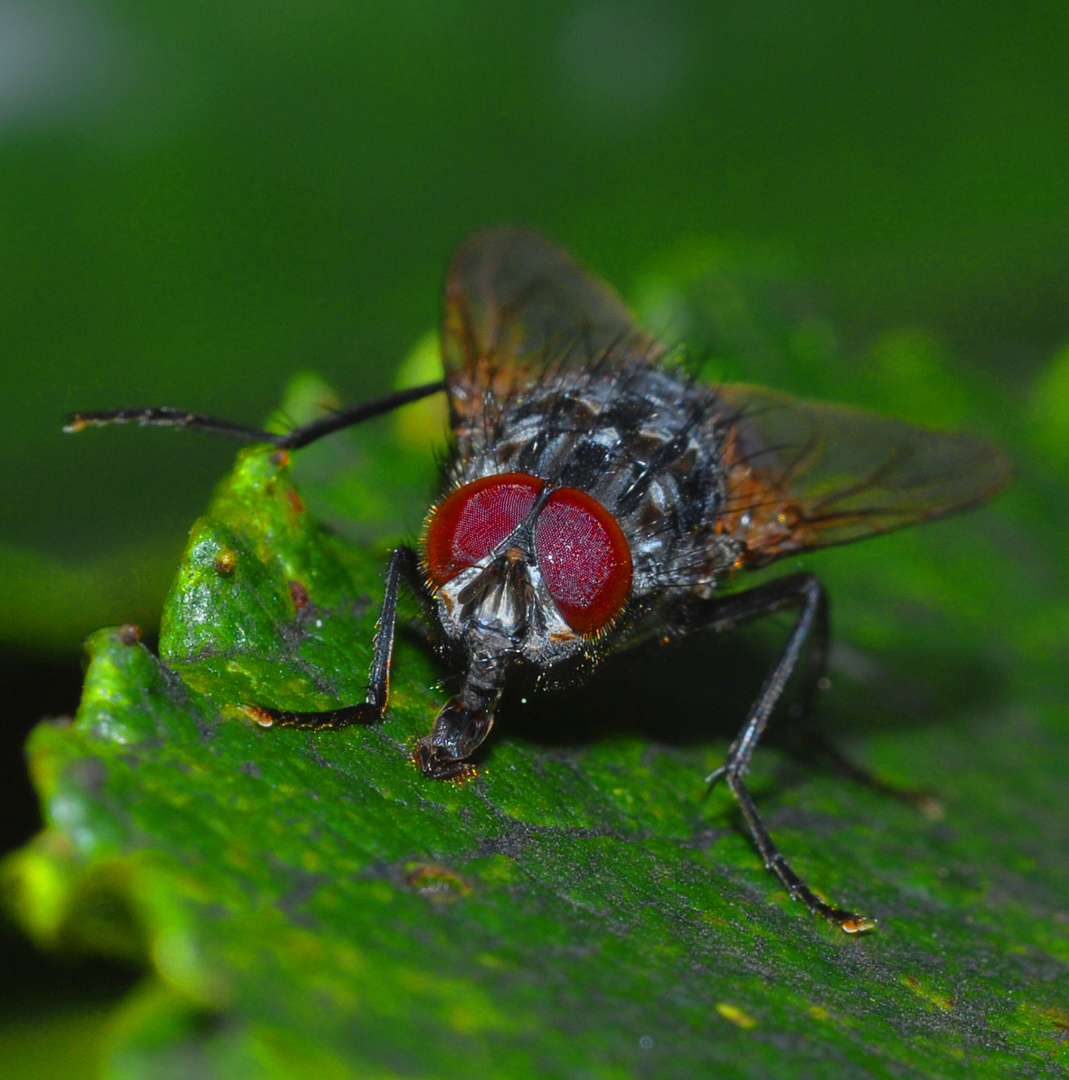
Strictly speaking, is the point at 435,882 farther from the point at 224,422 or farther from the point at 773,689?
the point at 224,422

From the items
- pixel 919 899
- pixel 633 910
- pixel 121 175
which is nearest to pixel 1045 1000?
pixel 919 899

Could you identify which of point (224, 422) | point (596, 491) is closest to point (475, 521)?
point (596, 491)

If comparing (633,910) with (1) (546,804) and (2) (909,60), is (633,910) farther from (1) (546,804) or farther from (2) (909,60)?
(2) (909,60)

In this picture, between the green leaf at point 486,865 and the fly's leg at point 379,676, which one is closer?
the green leaf at point 486,865

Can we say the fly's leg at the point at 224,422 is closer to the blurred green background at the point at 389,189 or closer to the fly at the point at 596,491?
the fly at the point at 596,491

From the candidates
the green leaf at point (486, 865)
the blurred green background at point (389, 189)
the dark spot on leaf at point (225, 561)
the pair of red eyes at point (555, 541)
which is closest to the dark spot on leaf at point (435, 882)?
the green leaf at point (486, 865)

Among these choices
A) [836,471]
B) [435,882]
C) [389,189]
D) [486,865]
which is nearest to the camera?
[435,882]

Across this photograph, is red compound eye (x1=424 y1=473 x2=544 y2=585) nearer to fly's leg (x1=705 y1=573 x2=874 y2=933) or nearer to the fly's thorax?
the fly's thorax
